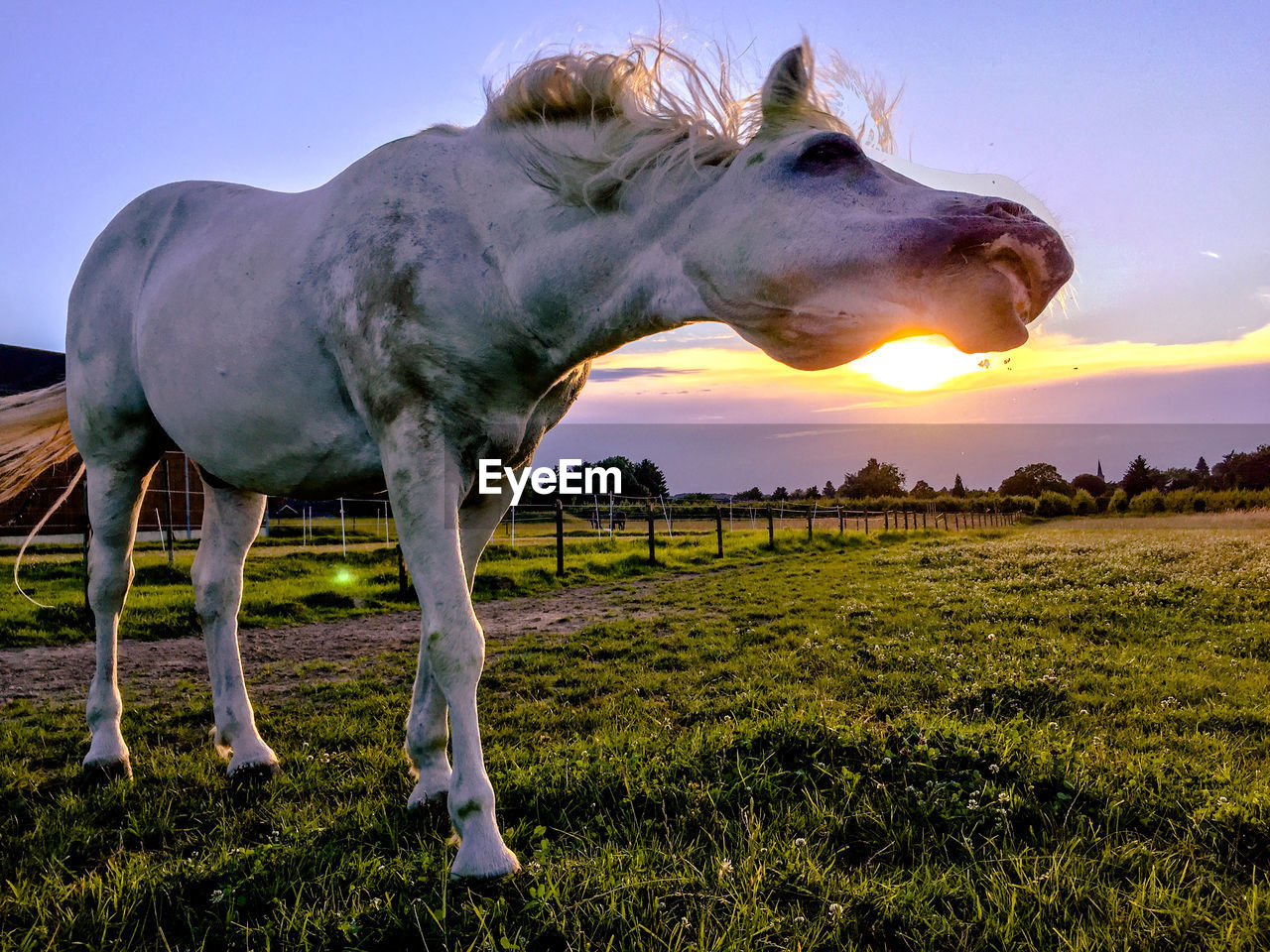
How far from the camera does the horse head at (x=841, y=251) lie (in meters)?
1.90

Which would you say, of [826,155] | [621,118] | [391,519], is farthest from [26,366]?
[826,155]

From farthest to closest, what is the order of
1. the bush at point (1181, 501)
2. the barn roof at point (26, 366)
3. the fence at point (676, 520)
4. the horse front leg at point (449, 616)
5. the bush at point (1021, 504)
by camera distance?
the bush at point (1021, 504), the bush at point (1181, 501), the fence at point (676, 520), the barn roof at point (26, 366), the horse front leg at point (449, 616)

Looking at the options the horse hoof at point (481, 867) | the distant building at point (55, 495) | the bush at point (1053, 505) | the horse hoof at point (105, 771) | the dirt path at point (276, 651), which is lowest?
the bush at point (1053, 505)

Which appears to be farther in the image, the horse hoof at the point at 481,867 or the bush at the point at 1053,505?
the bush at the point at 1053,505

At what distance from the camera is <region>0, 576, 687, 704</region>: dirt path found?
20.8 ft

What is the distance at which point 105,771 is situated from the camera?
3.78 m

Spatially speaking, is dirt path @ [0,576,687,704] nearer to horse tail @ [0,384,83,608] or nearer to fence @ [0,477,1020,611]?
fence @ [0,477,1020,611]

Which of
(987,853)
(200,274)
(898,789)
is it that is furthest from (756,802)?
(200,274)

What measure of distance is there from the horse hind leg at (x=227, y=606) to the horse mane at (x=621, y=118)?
8.56 feet

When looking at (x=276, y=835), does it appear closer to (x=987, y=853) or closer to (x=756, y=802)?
(x=756, y=802)

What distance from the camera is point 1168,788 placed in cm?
305

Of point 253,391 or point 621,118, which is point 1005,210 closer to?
point 621,118

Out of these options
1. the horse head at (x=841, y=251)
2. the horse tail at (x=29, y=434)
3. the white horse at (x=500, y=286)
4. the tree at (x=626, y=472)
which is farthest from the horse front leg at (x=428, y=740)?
the tree at (x=626, y=472)

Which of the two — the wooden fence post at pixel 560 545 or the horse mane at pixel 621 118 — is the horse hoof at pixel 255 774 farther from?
the wooden fence post at pixel 560 545
